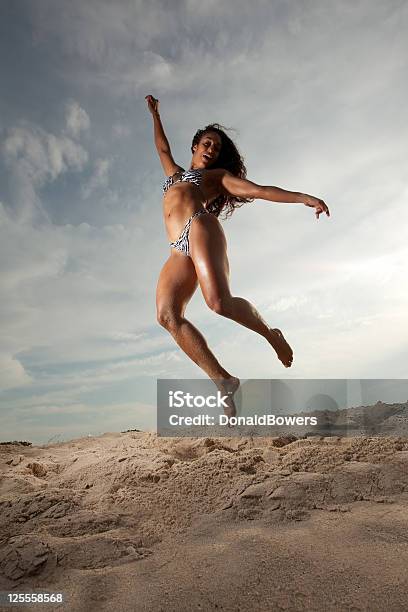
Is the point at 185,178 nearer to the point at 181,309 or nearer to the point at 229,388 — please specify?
the point at 181,309

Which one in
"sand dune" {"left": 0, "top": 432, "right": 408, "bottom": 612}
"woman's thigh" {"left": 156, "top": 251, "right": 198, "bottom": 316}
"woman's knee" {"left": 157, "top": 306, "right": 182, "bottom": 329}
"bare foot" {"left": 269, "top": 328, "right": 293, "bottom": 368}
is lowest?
"sand dune" {"left": 0, "top": 432, "right": 408, "bottom": 612}

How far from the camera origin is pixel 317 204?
10.9ft

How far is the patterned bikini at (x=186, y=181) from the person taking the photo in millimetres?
3587

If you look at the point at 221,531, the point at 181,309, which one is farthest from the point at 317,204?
the point at 221,531

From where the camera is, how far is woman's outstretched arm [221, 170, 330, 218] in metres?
3.35

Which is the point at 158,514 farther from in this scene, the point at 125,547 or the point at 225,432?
the point at 225,432

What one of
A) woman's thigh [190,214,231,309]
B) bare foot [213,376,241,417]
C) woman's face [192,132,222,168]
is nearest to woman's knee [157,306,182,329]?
woman's thigh [190,214,231,309]

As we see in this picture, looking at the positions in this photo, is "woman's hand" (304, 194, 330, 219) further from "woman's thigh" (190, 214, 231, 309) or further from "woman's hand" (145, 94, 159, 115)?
"woman's hand" (145, 94, 159, 115)

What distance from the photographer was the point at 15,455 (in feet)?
16.0

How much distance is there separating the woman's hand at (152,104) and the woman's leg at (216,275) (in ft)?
5.45

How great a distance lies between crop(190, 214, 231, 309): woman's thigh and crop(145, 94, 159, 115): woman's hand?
1672 mm

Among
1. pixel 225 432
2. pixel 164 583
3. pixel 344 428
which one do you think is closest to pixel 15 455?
pixel 225 432

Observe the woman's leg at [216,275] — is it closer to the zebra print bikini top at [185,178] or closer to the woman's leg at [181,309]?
the woman's leg at [181,309]

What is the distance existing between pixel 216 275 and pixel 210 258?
0.13 metres
